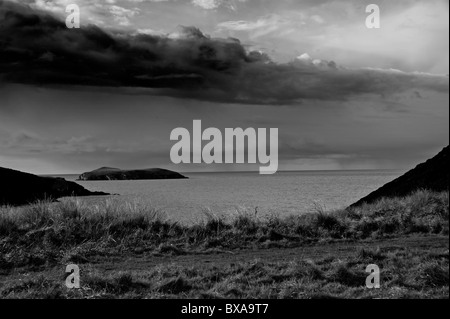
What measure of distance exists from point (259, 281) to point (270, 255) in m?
2.34

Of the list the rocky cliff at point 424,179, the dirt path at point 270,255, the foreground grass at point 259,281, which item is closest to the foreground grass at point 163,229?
the dirt path at point 270,255

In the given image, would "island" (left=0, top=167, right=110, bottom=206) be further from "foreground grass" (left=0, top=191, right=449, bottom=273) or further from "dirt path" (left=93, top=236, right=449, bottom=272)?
"dirt path" (left=93, top=236, right=449, bottom=272)

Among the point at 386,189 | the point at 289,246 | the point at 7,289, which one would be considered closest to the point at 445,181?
the point at 386,189

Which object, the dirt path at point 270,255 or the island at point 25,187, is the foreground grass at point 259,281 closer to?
the dirt path at point 270,255

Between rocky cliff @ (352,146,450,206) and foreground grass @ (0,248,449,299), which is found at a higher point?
rocky cliff @ (352,146,450,206)

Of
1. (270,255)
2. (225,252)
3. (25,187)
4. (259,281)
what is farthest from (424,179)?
(25,187)

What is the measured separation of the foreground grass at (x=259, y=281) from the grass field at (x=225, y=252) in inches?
0.8

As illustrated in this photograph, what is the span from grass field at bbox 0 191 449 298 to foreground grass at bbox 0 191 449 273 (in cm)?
3

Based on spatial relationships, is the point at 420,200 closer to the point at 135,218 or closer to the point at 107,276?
the point at 135,218

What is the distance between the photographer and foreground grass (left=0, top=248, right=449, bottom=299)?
8547 mm

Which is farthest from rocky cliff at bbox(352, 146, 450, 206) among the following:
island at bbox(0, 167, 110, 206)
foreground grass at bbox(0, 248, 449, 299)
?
island at bbox(0, 167, 110, 206)

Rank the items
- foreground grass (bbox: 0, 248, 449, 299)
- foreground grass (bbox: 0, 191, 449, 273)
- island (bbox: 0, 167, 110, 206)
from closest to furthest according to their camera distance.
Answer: foreground grass (bbox: 0, 248, 449, 299) < foreground grass (bbox: 0, 191, 449, 273) < island (bbox: 0, 167, 110, 206)

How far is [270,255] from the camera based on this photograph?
37.9 ft
